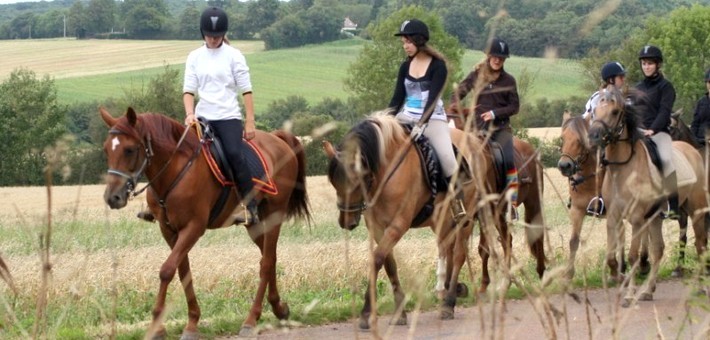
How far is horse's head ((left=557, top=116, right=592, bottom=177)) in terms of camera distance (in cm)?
1214

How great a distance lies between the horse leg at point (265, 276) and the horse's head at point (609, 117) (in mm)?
3605

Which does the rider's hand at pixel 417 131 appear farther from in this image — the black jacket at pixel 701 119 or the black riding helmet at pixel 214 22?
the black jacket at pixel 701 119

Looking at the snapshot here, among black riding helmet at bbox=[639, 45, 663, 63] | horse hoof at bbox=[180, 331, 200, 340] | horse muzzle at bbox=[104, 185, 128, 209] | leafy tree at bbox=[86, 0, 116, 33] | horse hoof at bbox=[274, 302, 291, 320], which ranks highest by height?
black riding helmet at bbox=[639, 45, 663, 63]

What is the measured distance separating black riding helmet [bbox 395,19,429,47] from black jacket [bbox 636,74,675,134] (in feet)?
11.0

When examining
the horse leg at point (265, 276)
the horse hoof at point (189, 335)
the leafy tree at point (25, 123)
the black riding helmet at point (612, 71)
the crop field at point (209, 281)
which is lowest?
the leafy tree at point (25, 123)

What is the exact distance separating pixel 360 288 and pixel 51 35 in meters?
101

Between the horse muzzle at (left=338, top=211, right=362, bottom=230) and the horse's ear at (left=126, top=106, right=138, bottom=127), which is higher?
the horse's ear at (left=126, top=106, right=138, bottom=127)

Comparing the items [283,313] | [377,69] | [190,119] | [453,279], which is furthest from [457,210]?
[377,69]

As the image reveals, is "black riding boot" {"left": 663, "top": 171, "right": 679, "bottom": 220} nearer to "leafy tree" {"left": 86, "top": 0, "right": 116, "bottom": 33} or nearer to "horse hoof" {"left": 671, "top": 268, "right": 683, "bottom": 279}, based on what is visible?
"horse hoof" {"left": 671, "top": 268, "right": 683, "bottom": 279}

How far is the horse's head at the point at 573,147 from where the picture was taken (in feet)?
39.8

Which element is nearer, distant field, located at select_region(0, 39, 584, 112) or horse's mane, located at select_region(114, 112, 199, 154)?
horse's mane, located at select_region(114, 112, 199, 154)

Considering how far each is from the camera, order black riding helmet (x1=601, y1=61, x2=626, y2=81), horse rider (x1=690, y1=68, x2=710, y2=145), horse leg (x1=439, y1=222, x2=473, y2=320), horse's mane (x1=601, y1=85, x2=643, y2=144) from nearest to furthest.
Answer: horse leg (x1=439, y1=222, x2=473, y2=320) < horse's mane (x1=601, y1=85, x2=643, y2=144) < black riding helmet (x1=601, y1=61, x2=626, y2=81) < horse rider (x1=690, y1=68, x2=710, y2=145)

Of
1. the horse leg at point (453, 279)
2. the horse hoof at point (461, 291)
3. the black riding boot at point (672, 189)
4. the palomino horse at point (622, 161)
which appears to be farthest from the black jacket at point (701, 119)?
the horse leg at point (453, 279)

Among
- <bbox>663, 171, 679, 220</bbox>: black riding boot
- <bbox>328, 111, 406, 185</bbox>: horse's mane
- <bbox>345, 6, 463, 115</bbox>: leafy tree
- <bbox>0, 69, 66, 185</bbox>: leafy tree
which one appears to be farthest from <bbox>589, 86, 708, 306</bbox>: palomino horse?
<bbox>345, 6, 463, 115</bbox>: leafy tree
